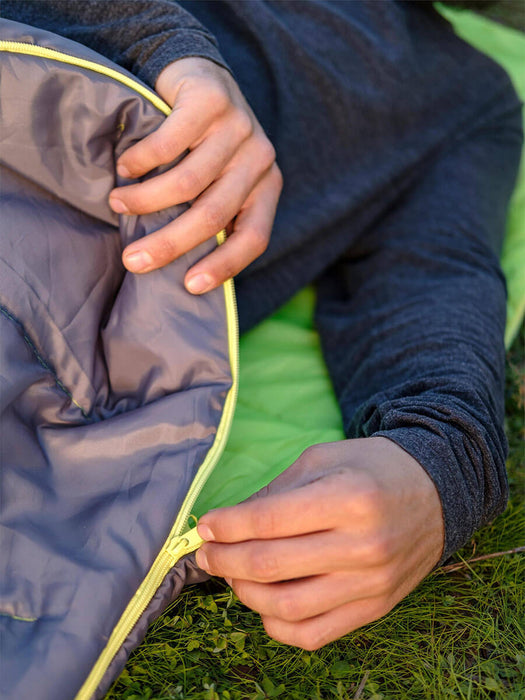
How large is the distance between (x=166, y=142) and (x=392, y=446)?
568 mm

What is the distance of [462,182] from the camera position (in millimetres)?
1551

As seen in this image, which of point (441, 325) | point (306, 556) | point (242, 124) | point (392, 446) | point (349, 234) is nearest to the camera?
point (306, 556)

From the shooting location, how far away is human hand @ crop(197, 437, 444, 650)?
815mm

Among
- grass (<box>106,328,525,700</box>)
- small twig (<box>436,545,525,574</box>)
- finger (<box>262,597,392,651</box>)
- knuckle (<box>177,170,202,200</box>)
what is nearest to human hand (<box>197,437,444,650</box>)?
finger (<box>262,597,392,651</box>)

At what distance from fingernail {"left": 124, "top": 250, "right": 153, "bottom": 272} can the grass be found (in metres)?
0.52

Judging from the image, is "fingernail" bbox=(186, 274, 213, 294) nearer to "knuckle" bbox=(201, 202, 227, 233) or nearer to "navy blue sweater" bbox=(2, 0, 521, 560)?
"knuckle" bbox=(201, 202, 227, 233)

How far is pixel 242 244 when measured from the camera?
107 cm

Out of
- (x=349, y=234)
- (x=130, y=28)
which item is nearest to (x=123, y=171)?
(x=130, y=28)

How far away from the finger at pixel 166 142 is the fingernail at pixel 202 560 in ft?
1.91

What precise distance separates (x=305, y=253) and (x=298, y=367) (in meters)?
0.26

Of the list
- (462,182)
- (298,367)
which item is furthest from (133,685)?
(462,182)

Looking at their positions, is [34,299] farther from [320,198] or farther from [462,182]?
[462,182]

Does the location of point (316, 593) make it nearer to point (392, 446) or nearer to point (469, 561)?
point (392, 446)

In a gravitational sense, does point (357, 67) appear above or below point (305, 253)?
above
